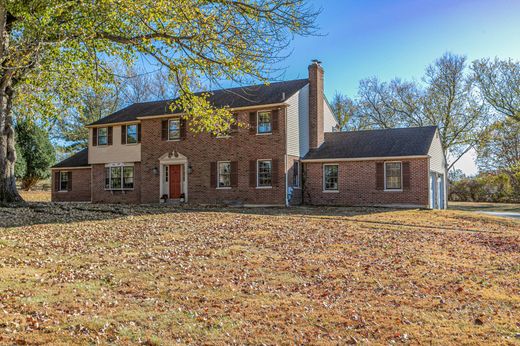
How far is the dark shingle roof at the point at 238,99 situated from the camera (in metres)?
21.8

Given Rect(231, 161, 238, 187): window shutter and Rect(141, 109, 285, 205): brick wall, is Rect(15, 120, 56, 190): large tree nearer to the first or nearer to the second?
Rect(141, 109, 285, 205): brick wall

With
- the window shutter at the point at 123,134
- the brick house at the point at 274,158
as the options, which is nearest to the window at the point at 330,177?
the brick house at the point at 274,158

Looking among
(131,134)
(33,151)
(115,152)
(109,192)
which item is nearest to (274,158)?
(131,134)

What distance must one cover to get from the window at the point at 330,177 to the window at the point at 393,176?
2.52 m

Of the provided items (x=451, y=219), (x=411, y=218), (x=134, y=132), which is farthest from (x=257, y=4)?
(x=134, y=132)

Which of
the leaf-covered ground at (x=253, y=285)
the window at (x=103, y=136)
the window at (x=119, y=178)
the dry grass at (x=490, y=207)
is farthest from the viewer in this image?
the window at (x=103, y=136)

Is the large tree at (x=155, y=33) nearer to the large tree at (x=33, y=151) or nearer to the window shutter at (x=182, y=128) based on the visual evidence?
the window shutter at (x=182, y=128)

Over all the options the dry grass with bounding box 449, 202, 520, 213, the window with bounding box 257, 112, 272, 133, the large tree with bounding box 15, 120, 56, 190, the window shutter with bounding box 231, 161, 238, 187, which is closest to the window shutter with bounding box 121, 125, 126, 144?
the window shutter with bounding box 231, 161, 238, 187

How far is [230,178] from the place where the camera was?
22.5 metres

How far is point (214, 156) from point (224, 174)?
1099mm

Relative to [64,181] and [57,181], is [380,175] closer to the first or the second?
[64,181]

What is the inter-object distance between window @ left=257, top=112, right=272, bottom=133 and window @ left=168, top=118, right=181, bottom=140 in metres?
4.87

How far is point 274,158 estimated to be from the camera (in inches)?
845

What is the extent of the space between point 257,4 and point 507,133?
95.5 ft
